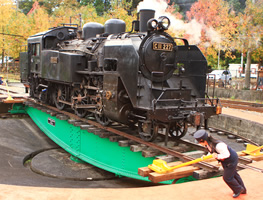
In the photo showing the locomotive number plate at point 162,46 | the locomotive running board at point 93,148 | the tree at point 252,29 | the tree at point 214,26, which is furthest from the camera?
the tree at point 214,26

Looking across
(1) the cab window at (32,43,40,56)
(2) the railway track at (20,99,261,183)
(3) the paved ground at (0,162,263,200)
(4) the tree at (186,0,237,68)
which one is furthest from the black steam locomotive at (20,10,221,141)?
(4) the tree at (186,0,237,68)

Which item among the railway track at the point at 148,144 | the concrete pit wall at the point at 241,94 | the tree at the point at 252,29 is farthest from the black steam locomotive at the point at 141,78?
the concrete pit wall at the point at 241,94

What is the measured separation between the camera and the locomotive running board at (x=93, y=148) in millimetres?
6743

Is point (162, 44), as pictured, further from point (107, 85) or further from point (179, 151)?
point (179, 151)

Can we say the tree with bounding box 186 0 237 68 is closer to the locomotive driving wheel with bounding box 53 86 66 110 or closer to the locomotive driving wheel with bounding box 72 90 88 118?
the locomotive driving wheel with bounding box 53 86 66 110

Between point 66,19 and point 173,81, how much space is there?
2612 centimetres

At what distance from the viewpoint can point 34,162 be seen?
9461mm

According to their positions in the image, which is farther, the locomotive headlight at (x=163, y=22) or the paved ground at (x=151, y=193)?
the locomotive headlight at (x=163, y=22)

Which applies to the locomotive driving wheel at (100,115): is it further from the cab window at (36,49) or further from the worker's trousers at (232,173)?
the cab window at (36,49)

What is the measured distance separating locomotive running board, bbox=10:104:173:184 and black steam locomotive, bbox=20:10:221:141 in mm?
562

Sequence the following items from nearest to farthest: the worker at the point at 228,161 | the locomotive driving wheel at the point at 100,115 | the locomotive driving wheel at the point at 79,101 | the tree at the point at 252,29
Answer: the worker at the point at 228,161 → the locomotive driving wheel at the point at 100,115 → the locomotive driving wheel at the point at 79,101 → the tree at the point at 252,29

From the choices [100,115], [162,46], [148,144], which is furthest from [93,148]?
[162,46]

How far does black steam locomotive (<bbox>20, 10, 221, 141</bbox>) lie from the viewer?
648 centimetres

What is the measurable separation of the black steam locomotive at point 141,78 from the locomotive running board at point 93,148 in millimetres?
562
